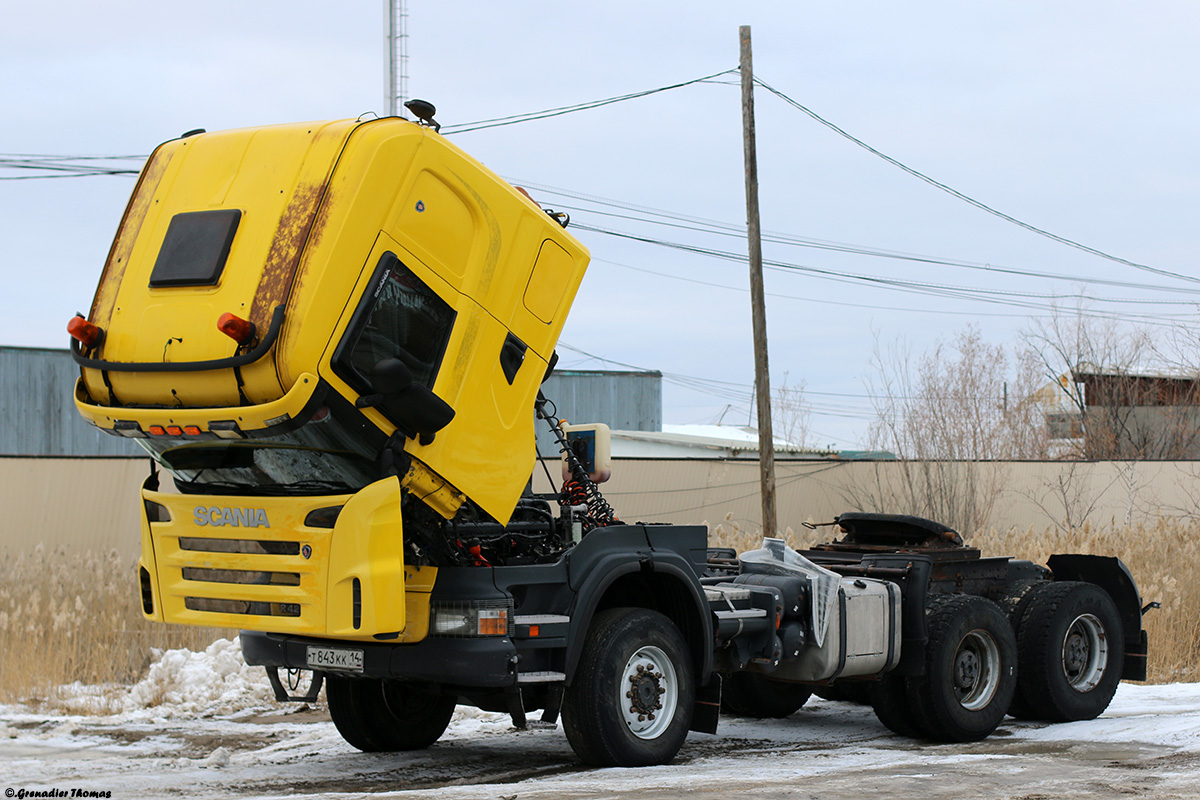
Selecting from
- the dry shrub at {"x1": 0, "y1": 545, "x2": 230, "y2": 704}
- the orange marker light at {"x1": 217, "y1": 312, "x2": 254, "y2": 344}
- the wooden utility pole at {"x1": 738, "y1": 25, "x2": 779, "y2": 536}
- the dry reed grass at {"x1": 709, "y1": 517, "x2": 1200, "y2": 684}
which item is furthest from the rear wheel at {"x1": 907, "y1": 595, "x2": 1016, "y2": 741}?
the wooden utility pole at {"x1": 738, "y1": 25, "x2": 779, "y2": 536}

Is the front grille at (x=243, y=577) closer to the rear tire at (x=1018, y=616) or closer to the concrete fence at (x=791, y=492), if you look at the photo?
the rear tire at (x=1018, y=616)

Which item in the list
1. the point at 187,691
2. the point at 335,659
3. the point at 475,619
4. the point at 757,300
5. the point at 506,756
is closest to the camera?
the point at 475,619

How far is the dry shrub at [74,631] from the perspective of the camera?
33.5 feet

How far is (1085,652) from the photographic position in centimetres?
998

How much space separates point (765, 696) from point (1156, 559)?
8184 millimetres

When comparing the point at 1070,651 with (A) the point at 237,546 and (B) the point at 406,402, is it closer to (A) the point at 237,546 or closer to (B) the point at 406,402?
(B) the point at 406,402

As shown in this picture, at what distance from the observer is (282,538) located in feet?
20.8

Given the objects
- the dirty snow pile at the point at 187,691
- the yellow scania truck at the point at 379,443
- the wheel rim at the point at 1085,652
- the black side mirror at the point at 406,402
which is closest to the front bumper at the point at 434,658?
the yellow scania truck at the point at 379,443

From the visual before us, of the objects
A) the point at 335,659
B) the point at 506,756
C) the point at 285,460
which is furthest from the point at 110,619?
the point at 285,460

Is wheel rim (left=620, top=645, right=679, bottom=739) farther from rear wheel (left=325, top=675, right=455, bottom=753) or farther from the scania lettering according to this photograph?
the scania lettering

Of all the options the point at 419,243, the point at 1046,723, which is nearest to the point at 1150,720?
the point at 1046,723

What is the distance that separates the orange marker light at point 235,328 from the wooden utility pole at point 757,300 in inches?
529

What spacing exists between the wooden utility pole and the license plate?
12.1 meters

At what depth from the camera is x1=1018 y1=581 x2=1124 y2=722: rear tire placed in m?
9.50
